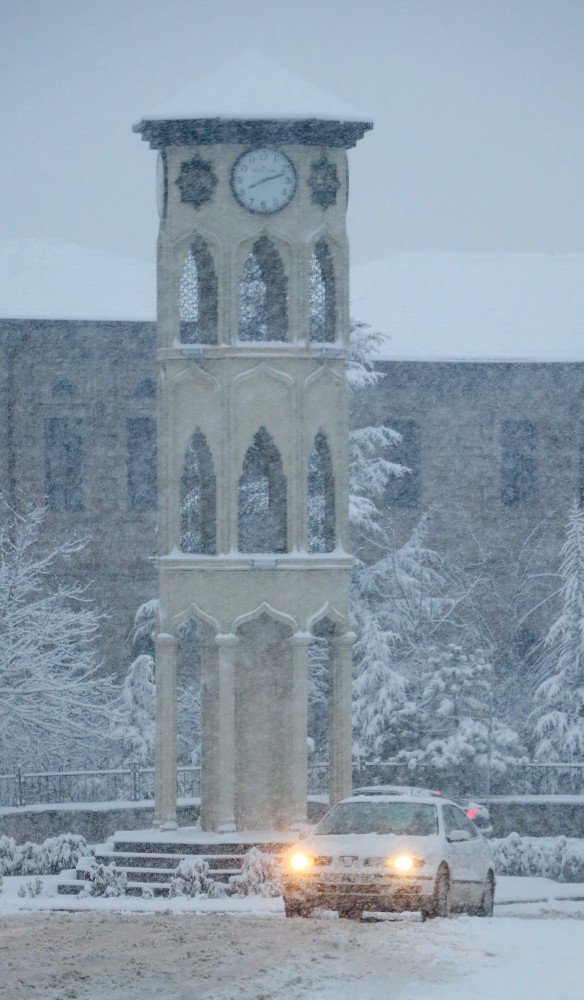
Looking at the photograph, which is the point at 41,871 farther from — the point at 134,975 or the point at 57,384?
the point at 57,384

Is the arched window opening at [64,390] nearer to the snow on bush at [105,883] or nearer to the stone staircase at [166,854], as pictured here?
the stone staircase at [166,854]

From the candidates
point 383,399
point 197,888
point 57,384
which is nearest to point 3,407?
point 57,384

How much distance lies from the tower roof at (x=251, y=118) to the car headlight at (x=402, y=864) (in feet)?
38.8

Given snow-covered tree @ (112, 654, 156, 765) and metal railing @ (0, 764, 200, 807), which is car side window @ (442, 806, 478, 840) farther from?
snow-covered tree @ (112, 654, 156, 765)

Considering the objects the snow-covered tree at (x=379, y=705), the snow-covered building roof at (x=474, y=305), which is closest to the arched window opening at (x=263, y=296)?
the snow-covered tree at (x=379, y=705)

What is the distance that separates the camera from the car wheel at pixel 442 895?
55.7ft

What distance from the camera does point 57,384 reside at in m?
46.8

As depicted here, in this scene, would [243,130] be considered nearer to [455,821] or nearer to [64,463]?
[455,821]

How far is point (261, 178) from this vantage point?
25.3m

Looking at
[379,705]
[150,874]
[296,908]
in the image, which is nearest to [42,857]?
[150,874]

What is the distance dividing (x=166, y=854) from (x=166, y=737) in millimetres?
1654

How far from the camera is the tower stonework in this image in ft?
82.7

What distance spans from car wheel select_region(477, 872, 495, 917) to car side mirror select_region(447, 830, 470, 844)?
100 cm

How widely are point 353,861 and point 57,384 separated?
102ft
